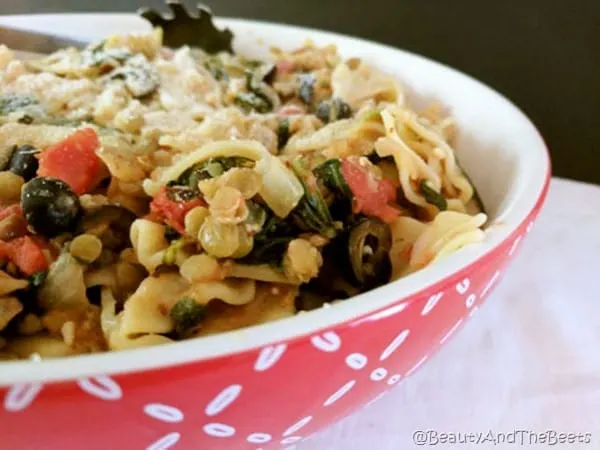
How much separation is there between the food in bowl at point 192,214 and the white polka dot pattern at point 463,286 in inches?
2.3

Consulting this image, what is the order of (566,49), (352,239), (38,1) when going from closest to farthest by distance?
1. (352,239)
2. (38,1)
3. (566,49)

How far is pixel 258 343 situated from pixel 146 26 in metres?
1.24

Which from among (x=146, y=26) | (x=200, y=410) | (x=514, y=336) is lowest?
(x=514, y=336)

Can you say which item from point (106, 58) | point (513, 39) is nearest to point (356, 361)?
point (106, 58)

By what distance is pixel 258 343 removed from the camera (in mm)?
655

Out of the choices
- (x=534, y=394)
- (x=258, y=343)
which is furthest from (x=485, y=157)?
(x=258, y=343)

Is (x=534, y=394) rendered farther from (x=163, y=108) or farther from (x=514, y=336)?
(x=163, y=108)

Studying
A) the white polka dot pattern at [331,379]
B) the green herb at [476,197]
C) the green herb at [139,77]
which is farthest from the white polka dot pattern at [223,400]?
the green herb at [139,77]

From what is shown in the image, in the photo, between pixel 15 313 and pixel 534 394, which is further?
pixel 534 394

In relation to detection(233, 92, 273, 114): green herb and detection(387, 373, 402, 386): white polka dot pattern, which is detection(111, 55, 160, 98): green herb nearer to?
detection(233, 92, 273, 114): green herb

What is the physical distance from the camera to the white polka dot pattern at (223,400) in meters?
0.67

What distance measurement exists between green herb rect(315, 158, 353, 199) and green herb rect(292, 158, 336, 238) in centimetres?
2

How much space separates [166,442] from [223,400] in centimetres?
7

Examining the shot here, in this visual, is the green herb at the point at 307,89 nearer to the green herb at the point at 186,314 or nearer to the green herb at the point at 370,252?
the green herb at the point at 370,252
